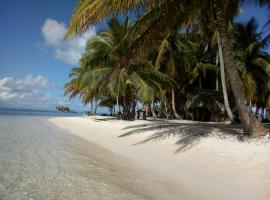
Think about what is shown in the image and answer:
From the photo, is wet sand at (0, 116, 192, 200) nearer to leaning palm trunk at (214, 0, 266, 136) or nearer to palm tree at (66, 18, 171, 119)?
leaning palm trunk at (214, 0, 266, 136)

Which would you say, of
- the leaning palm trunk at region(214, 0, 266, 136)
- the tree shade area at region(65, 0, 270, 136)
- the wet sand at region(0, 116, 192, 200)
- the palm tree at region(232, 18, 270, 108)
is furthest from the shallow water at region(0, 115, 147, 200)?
the palm tree at region(232, 18, 270, 108)

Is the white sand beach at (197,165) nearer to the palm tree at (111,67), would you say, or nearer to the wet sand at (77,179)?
the wet sand at (77,179)

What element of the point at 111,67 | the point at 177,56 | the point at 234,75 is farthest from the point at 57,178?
the point at 177,56

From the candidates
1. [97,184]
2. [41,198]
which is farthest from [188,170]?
[41,198]

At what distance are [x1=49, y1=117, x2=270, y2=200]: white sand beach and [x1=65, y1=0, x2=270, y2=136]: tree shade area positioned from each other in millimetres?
1383

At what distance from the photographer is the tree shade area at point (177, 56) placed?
843cm

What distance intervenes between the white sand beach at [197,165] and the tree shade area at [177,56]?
54.5 inches

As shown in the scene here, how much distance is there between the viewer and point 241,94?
8750 millimetres

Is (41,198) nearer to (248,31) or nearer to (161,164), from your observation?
(161,164)

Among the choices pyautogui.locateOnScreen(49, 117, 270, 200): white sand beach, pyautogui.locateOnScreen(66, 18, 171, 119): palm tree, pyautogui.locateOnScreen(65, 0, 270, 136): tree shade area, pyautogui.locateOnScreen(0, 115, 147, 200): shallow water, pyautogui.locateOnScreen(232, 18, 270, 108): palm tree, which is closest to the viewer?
pyautogui.locateOnScreen(0, 115, 147, 200): shallow water

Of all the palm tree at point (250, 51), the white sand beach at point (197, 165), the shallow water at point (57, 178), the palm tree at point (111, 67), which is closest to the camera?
the shallow water at point (57, 178)

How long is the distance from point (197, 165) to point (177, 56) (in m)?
18.9

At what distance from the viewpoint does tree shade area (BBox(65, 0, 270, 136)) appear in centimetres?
843

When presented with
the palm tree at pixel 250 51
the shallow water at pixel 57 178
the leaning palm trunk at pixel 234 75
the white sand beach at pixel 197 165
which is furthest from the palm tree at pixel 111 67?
the shallow water at pixel 57 178
